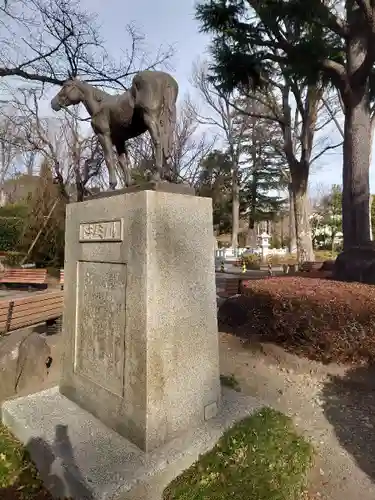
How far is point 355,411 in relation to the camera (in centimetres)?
344

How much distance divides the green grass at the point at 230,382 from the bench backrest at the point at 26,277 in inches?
372

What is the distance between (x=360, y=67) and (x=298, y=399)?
7.46 meters

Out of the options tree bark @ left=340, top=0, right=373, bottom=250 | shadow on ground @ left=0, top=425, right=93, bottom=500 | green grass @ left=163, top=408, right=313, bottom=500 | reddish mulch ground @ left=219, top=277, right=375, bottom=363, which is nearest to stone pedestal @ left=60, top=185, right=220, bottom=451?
green grass @ left=163, top=408, right=313, bottom=500

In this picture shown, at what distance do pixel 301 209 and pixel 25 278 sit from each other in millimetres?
11373

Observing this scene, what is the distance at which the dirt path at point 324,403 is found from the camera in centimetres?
251

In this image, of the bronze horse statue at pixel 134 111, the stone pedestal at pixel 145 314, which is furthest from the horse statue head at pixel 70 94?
the stone pedestal at pixel 145 314

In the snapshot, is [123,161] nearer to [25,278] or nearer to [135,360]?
[135,360]

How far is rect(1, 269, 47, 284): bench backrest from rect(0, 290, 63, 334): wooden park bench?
6.17 m

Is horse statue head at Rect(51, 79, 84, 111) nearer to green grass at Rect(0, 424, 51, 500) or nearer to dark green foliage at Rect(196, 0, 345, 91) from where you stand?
green grass at Rect(0, 424, 51, 500)

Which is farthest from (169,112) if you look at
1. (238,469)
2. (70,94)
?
(238,469)

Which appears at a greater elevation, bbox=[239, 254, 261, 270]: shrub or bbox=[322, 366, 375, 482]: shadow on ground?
bbox=[239, 254, 261, 270]: shrub

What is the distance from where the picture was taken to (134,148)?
15336mm

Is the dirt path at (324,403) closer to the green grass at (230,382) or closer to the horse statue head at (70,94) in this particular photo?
the green grass at (230,382)

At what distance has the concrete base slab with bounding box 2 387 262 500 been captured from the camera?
1.95m
